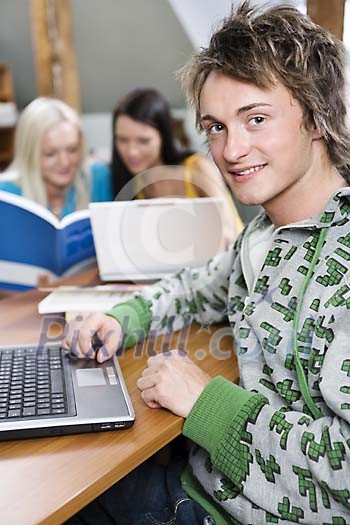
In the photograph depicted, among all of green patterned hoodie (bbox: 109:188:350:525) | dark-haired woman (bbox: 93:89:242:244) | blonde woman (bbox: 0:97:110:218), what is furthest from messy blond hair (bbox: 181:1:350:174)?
blonde woman (bbox: 0:97:110:218)

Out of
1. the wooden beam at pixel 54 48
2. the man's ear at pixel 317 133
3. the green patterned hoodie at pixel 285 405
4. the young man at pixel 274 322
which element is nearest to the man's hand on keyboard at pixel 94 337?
the young man at pixel 274 322

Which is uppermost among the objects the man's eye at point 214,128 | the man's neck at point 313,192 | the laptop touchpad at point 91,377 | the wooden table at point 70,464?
the man's eye at point 214,128

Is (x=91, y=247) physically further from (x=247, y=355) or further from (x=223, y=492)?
(x=223, y=492)

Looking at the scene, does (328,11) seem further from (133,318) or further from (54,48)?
(54,48)

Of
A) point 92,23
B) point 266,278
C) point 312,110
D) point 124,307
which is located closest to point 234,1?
point 312,110

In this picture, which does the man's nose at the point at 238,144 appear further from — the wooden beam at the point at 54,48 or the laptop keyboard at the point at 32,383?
the wooden beam at the point at 54,48

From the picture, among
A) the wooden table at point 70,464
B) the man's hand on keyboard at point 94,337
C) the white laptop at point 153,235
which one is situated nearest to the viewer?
the wooden table at point 70,464

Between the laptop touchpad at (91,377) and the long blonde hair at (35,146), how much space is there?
137 cm

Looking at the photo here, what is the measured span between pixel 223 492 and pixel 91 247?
2.81ft

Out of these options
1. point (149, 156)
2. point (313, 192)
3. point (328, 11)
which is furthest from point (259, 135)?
point (149, 156)

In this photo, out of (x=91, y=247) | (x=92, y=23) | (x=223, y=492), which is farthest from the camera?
(x=92, y=23)

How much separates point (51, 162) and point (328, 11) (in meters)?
1.17

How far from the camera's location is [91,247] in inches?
63.3

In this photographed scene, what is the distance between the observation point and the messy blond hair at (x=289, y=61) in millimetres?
923
